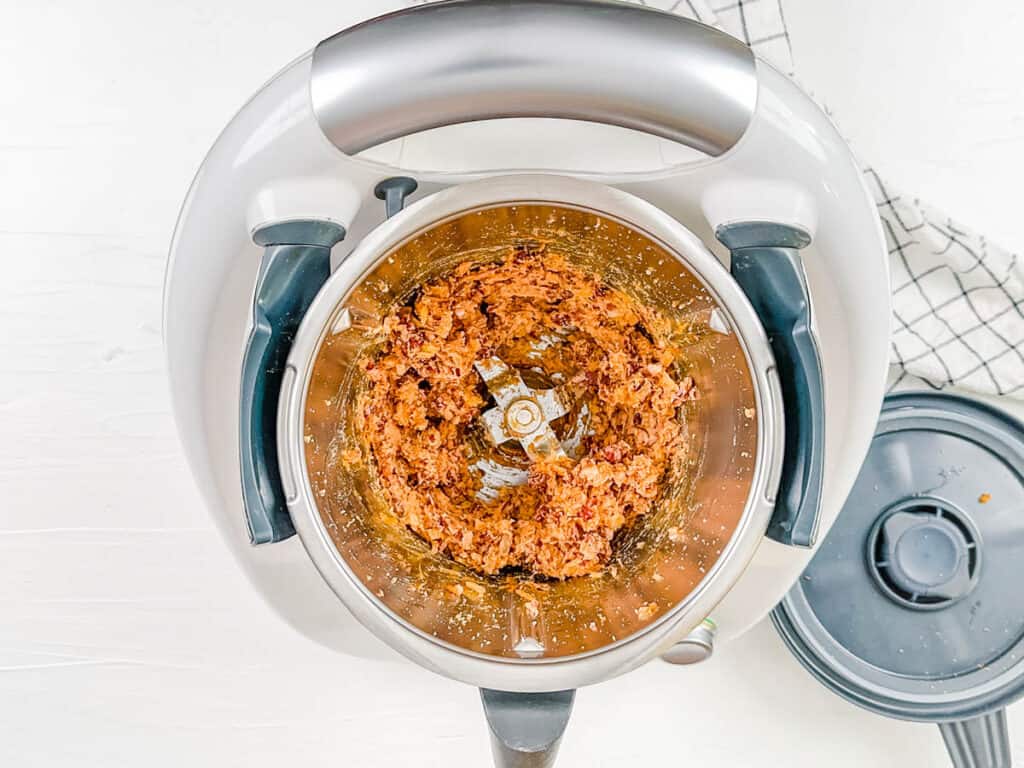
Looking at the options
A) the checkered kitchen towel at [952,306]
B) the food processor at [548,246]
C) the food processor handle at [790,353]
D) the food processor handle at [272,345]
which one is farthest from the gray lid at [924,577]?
the food processor handle at [272,345]

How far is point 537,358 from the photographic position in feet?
1.93

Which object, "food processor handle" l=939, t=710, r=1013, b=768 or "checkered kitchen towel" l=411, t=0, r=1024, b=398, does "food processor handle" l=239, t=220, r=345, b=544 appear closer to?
"checkered kitchen towel" l=411, t=0, r=1024, b=398

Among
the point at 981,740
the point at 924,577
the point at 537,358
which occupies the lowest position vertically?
the point at 981,740

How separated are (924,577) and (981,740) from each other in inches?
5.9

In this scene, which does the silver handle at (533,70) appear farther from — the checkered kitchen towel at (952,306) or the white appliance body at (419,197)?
the checkered kitchen towel at (952,306)

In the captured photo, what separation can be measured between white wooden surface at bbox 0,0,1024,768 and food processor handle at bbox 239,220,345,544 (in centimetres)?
26

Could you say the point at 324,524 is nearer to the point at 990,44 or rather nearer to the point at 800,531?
the point at 800,531

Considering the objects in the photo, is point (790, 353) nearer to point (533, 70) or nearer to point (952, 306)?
point (533, 70)

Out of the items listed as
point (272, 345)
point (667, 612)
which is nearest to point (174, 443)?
point (272, 345)

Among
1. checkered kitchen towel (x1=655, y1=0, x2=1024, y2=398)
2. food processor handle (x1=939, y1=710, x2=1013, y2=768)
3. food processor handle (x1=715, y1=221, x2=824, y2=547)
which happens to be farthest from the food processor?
food processor handle (x1=939, y1=710, x2=1013, y2=768)

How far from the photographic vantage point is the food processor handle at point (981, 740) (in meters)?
0.68

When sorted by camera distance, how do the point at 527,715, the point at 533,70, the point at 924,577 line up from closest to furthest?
the point at 533,70, the point at 527,715, the point at 924,577

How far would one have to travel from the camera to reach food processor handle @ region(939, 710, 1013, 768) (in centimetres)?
68

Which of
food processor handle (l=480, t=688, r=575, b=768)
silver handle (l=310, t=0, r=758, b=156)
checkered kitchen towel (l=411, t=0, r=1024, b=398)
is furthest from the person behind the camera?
checkered kitchen towel (l=411, t=0, r=1024, b=398)
